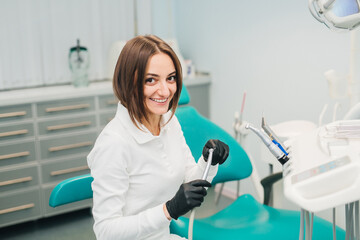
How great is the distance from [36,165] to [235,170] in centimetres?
146

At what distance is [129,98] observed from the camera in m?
1.39

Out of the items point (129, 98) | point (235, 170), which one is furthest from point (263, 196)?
point (129, 98)

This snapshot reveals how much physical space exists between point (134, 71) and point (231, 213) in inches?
37.6

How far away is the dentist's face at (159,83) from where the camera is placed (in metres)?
1.39

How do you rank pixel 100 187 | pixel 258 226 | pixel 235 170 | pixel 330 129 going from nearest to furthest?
1. pixel 100 187
2. pixel 330 129
3. pixel 258 226
4. pixel 235 170

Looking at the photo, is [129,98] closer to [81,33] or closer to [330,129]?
[330,129]

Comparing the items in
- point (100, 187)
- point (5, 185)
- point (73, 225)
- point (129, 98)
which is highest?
point (129, 98)

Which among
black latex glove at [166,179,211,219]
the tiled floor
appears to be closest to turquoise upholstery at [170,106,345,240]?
black latex glove at [166,179,211,219]

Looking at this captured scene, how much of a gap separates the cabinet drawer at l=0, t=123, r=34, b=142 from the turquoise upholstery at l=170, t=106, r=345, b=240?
1268mm

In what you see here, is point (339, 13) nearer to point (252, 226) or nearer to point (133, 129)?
point (133, 129)

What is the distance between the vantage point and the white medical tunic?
132cm

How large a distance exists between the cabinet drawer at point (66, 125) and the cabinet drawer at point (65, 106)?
0.05 meters

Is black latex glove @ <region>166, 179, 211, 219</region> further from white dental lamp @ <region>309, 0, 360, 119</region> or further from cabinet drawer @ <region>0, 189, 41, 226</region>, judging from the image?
cabinet drawer @ <region>0, 189, 41, 226</region>

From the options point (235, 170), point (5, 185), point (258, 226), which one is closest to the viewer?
point (258, 226)
